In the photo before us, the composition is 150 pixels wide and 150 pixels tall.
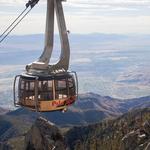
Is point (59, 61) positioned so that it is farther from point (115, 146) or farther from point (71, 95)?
point (115, 146)

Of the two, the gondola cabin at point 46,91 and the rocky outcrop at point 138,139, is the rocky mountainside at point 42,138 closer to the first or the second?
the rocky outcrop at point 138,139

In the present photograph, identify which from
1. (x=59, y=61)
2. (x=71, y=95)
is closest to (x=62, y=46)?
(x=59, y=61)

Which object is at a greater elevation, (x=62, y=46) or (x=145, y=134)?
(x=62, y=46)

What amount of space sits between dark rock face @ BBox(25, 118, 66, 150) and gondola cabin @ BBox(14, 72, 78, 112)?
59.1 metres

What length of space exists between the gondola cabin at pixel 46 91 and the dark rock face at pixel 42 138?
59.1m

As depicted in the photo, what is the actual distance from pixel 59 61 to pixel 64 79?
1691 mm

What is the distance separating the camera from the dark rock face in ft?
327

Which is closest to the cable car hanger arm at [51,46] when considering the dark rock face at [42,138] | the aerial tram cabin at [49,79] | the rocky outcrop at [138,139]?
the aerial tram cabin at [49,79]

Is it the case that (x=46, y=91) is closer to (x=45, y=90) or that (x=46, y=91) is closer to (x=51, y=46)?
(x=45, y=90)

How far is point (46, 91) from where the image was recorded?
38281 millimetres

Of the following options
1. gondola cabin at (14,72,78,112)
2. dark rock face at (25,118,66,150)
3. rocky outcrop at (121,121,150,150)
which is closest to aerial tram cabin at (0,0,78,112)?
gondola cabin at (14,72,78,112)

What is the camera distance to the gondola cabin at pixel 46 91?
124 feet

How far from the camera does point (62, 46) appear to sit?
38094 mm

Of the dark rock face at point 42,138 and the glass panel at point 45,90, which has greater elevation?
the glass panel at point 45,90
